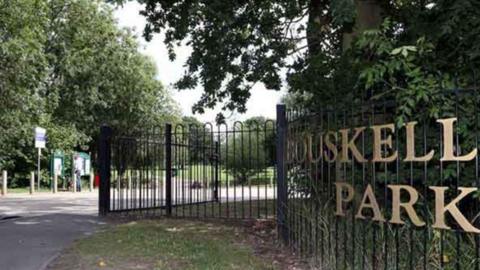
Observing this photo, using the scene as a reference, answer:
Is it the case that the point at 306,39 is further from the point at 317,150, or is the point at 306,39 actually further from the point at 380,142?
the point at 380,142

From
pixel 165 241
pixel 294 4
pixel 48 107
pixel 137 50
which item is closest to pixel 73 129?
pixel 48 107

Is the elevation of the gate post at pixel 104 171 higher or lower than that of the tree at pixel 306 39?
lower

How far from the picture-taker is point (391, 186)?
5.67m

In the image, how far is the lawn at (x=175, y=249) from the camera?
7.33m

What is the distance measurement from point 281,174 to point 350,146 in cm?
265

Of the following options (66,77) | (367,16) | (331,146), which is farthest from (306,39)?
(66,77)

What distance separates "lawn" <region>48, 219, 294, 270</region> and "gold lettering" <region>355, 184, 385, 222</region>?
63.8 inches

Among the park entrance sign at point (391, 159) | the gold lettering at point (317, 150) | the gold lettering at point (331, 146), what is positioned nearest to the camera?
the park entrance sign at point (391, 159)

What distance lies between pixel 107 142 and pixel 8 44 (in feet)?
43.2

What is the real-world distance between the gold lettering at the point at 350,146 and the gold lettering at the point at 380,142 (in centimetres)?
26

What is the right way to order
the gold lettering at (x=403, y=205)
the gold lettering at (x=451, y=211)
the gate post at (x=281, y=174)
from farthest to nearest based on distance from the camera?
1. the gate post at (x=281, y=174)
2. the gold lettering at (x=403, y=205)
3. the gold lettering at (x=451, y=211)

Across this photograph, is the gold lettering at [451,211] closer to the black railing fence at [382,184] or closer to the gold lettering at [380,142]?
the black railing fence at [382,184]

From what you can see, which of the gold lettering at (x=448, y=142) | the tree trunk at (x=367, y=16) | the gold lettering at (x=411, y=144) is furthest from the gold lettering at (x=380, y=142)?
the tree trunk at (x=367, y=16)

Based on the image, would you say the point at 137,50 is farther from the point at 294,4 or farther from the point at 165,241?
the point at 165,241
